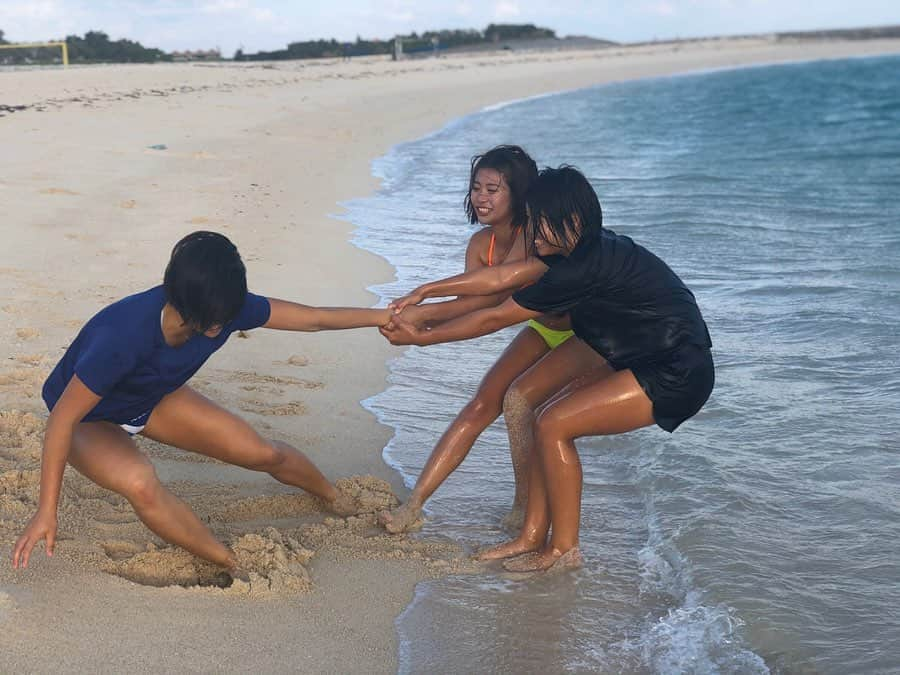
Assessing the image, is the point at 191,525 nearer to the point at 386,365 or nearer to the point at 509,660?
the point at 509,660

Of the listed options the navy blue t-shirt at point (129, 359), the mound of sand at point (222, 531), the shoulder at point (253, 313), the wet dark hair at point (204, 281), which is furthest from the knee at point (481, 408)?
the wet dark hair at point (204, 281)

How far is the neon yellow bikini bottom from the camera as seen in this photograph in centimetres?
427

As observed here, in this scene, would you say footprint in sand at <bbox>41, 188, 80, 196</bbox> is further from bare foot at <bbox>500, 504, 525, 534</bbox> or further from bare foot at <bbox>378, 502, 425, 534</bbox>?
bare foot at <bbox>500, 504, 525, 534</bbox>

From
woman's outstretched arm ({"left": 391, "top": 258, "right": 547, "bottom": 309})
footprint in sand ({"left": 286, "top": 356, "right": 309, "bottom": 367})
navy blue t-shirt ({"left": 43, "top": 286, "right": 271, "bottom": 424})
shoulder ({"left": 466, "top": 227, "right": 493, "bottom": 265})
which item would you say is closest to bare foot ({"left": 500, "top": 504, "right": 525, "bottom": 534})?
woman's outstretched arm ({"left": 391, "top": 258, "right": 547, "bottom": 309})

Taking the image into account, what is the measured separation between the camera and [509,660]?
3.28m

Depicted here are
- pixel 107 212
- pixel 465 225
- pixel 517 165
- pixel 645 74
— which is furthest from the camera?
pixel 645 74

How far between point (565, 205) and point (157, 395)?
1588 millimetres

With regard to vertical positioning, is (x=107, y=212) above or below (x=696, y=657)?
above

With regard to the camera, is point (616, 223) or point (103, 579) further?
point (616, 223)

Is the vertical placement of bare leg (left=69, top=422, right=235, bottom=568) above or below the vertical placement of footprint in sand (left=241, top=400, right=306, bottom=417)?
above

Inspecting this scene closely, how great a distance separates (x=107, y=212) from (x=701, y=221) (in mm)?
6218

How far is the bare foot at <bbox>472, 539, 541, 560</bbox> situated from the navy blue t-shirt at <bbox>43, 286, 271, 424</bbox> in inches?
49.9

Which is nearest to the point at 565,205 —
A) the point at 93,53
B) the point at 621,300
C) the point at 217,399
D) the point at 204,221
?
the point at 621,300

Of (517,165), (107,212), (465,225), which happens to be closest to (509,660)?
(517,165)
